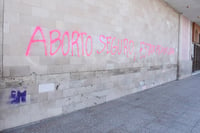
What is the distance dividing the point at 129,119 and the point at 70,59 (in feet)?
5.75

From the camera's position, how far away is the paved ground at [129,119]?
9.52 feet

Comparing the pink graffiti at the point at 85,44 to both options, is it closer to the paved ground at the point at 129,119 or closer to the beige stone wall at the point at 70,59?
the beige stone wall at the point at 70,59

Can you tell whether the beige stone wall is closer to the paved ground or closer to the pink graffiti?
the pink graffiti

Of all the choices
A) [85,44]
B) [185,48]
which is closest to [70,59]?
[85,44]

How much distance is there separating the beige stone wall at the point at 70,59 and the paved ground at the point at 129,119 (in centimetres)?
27

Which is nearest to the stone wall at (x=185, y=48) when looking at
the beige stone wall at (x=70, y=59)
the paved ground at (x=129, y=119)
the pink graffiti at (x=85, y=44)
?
the beige stone wall at (x=70, y=59)

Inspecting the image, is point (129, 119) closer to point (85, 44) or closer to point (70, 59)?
point (70, 59)

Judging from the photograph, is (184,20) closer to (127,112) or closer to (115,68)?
(115,68)

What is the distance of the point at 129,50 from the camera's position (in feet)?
17.6

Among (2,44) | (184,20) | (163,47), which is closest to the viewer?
(2,44)

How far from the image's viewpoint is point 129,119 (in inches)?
134

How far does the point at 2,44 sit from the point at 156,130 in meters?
2.92

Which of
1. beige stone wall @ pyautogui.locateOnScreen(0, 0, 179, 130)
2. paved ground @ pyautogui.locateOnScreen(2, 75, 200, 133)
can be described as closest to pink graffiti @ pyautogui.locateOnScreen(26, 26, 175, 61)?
beige stone wall @ pyautogui.locateOnScreen(0, 0, 179, 130)

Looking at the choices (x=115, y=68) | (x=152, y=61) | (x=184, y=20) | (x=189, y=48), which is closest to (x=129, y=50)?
(x=115, y=68)
